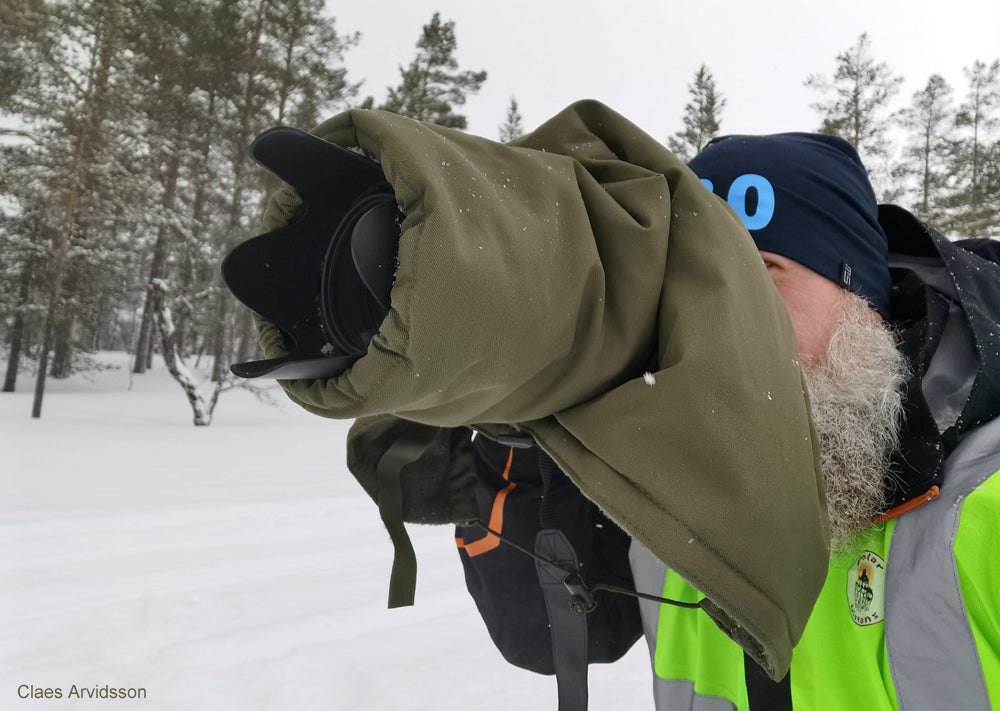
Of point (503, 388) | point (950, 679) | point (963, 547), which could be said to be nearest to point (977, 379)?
point (963, 547)

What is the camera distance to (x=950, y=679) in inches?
32.0

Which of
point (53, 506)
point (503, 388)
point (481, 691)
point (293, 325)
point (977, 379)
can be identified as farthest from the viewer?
point (53, 506)

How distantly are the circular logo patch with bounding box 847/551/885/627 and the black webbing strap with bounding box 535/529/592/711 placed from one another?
0.43 m

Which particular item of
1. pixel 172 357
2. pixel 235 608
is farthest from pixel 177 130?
pixel 235 608

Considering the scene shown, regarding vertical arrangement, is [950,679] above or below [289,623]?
above

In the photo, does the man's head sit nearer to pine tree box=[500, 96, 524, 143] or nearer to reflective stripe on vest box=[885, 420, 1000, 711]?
reflective stripe on vest box=[885, 420, 1000, 711]

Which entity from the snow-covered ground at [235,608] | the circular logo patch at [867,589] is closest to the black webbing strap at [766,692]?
the circular logo patch at [867,589]

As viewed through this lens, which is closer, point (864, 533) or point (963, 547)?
point (963, 547)

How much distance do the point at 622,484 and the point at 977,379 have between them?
645mm

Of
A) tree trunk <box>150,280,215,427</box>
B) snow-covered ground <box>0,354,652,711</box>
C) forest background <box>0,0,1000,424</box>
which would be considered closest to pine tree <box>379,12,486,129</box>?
forest background <box>0,0,1000,424</box>

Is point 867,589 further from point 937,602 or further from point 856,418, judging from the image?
point 856,418

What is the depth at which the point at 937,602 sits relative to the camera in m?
0.84

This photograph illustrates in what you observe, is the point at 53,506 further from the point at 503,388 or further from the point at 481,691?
the point at 503,388

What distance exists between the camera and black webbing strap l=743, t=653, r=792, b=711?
3.26 ft
